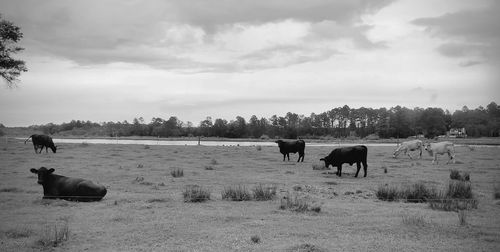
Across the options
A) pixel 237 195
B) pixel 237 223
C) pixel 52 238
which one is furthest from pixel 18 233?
pixel 237 195

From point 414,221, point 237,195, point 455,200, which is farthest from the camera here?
point 237,195

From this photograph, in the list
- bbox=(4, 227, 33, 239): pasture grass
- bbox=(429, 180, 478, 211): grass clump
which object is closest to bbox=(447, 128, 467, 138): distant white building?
bbox=(429, 180, 478, 211): grass clump

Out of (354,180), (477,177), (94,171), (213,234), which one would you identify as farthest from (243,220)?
(477,177)

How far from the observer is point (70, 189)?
1329cm

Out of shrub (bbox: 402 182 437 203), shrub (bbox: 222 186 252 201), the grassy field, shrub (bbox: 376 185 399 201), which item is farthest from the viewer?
shrub (bbox: 376 185 399 201)

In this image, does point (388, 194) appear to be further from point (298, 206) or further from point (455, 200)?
point (298, 206)

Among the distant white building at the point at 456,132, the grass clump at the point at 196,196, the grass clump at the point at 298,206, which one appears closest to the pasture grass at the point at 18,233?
the grass clump at the point at 196,196

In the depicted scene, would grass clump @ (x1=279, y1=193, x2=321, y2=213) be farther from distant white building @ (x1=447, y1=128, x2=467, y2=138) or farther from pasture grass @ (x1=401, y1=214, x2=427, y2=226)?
distant white building @ (x1=447, y1=128, x2=467, y2=138)

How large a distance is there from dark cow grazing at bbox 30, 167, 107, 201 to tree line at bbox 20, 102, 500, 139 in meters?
96.9

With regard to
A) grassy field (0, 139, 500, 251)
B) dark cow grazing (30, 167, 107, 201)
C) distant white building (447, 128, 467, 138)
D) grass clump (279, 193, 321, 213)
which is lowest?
grassy field (0, 139, 500, 251)

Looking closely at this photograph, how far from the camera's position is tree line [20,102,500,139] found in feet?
404

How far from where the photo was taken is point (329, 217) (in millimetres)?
10984

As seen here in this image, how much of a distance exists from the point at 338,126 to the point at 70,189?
152 meters

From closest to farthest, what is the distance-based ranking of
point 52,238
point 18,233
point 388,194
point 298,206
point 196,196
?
point 52,238 → point 18,233 → point 298,206 → point 196,196 → point 388,194
